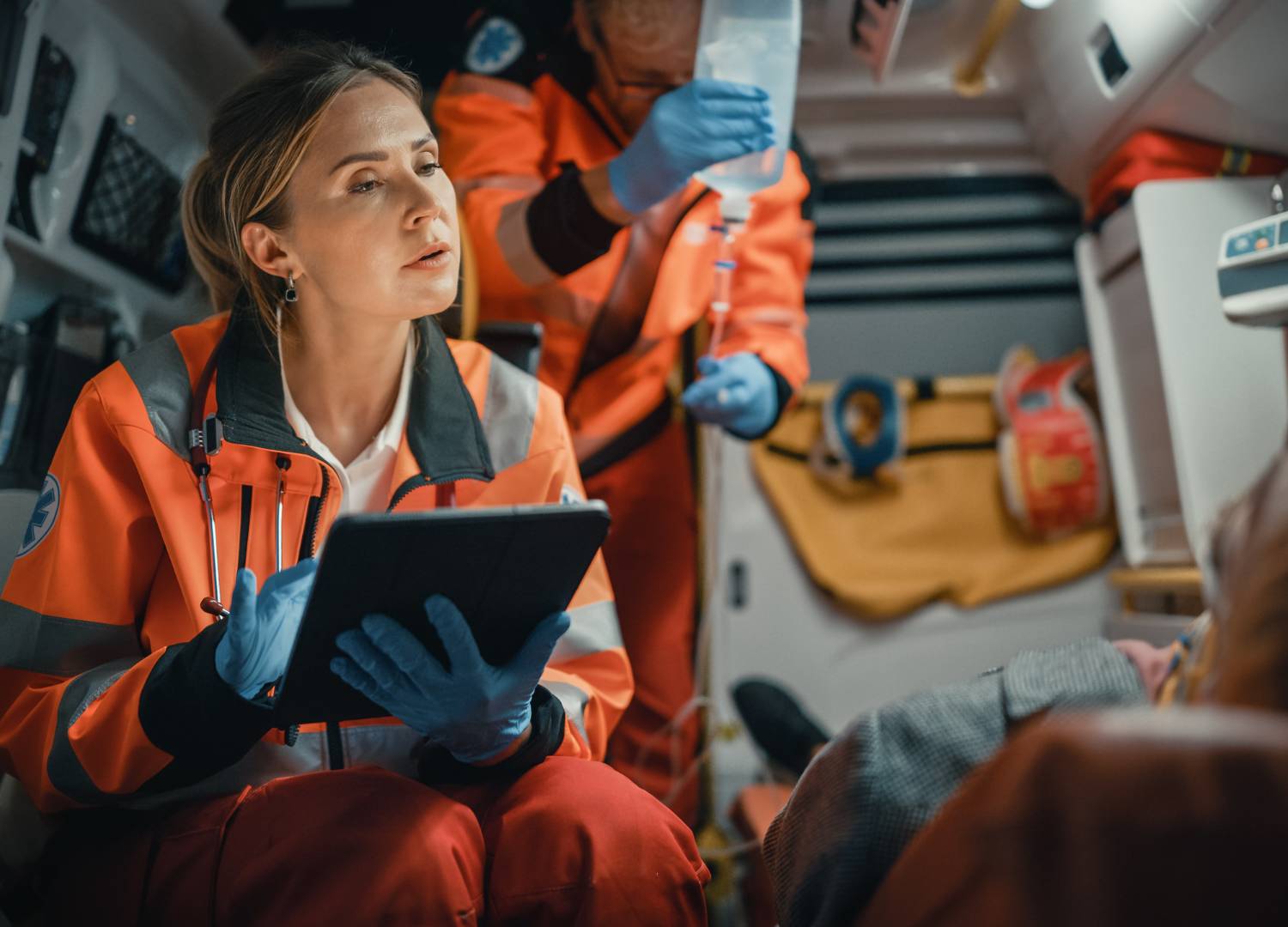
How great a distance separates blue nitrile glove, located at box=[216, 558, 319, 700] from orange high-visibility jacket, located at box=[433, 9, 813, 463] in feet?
2.12

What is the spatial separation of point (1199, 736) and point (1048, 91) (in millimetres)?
1679

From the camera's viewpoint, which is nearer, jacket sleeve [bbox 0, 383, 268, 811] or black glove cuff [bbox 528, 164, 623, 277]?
jacket sleeve [bbox 0, 383, 268, 811]

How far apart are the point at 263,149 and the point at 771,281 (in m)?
0.94

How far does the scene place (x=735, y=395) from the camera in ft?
5.05

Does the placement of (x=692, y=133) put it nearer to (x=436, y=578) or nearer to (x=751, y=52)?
(x=751, y=52)

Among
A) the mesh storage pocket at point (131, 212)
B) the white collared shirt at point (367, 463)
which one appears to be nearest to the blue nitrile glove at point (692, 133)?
the white collared shirt at point (367, 463)

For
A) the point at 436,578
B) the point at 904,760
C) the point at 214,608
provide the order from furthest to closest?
the point at 214,608 < the point at 436,578 < the point at 904,760

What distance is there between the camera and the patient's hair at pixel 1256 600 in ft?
→ 1.62

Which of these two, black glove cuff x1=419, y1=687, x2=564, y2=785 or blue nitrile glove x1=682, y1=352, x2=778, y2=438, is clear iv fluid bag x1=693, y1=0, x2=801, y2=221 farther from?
black glove cuff x1=419, y1=687, x2=564, y2=785

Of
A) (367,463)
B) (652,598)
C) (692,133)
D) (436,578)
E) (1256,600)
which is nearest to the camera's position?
(1256,600)

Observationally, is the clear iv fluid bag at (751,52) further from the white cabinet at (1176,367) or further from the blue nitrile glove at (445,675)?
the blue nitrile glove at (445,675)

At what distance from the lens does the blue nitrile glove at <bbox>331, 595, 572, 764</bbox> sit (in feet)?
2.82

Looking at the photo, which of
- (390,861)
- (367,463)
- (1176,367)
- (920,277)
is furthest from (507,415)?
(920,277)

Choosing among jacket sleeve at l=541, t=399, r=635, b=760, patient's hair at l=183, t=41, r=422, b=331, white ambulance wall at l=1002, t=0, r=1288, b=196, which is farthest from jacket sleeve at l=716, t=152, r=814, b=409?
patient's hair at l=183, t=41, r=422, b=331
